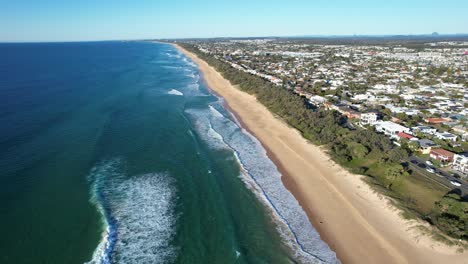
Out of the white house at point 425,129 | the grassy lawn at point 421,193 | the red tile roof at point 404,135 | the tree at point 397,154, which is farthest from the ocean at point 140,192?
the white house at point 425,129

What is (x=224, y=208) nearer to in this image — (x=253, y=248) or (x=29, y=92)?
(x=253, y=248)

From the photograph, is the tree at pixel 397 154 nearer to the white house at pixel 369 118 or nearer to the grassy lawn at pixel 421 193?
the grassy lawn at pixel 421 193

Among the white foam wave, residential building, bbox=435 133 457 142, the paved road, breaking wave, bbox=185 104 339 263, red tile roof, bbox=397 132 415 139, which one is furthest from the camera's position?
the white foam wave

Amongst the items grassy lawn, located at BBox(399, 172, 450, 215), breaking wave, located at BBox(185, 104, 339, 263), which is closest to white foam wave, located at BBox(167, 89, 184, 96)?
breaking wave, located at BBox(185, 104, 339, 263)

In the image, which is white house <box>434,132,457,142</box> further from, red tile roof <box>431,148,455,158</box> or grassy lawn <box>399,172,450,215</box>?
grassy lawn <box>399,172,450,215</box>

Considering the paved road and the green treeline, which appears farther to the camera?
the green treeline

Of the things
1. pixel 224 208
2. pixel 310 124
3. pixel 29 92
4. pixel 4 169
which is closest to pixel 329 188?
pixel 224 208
